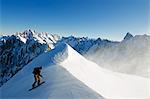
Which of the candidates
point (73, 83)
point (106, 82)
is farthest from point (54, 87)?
point (106, 82)

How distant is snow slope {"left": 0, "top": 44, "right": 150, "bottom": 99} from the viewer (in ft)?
77.6

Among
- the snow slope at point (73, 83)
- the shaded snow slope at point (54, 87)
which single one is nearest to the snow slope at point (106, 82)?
the snow slope at point (73, 83)

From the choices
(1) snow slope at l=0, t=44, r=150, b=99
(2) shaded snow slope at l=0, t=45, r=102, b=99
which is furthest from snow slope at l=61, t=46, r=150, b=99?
(2) shaded snow slope at l=0, t=45, r=102, b=99

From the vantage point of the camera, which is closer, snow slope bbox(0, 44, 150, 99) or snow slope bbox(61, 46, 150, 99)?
snow slope bbox(0, 44, 150, 99)

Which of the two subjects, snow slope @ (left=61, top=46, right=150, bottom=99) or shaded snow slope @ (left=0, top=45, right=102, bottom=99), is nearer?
shaded snow slope @ (left=0, top=45, right=102, bottom=99)

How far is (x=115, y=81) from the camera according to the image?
3069 cm

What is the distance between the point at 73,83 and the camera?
80.6 ft

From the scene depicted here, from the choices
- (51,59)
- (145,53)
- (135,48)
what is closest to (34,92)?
(51,59)

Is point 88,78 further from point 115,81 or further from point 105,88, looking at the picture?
point 115,81

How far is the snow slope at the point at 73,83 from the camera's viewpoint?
77.6ft

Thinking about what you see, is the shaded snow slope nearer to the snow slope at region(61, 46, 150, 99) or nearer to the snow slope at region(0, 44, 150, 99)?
the snow slope at region(0, 44, 150, 99)

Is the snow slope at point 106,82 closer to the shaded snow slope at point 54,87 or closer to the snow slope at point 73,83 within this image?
the snow slope at point 73,83

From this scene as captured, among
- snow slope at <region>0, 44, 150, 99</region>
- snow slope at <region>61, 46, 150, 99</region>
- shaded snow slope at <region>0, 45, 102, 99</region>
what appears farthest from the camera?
snow slope at <region>61, 46, 150, 99</region>

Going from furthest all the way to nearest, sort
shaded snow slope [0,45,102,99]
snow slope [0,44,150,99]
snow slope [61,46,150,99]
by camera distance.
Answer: snow slope [61,46,150,99] < snow slope [0,44,150,99] < shaded snow slope [0,45,102,99]
